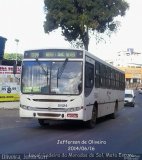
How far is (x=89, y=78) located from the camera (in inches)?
700

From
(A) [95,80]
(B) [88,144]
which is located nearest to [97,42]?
(A) [95,80]

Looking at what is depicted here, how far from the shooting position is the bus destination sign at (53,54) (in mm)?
17188

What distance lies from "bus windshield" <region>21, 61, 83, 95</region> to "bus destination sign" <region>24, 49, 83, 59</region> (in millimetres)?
246

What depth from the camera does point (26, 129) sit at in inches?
682

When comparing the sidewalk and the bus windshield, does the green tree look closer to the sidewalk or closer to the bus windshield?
the sidewalk

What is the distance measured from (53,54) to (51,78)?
95cm

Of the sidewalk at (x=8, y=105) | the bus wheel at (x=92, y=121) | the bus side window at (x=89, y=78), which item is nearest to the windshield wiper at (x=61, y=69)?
the bus side window at (x=89, y=78)

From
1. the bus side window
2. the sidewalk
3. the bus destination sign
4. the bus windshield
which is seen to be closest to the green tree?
the sidewalk

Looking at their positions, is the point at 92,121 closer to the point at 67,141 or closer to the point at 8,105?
the point at 67,141

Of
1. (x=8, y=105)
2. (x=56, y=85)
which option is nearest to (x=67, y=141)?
(x=56, y=85)

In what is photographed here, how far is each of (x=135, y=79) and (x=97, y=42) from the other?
11467 centimetres

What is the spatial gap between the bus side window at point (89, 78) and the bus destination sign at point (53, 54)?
1.97ft

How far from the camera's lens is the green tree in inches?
1644

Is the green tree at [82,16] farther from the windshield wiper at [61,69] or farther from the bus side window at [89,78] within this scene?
the windshield wiper at [61,69]
